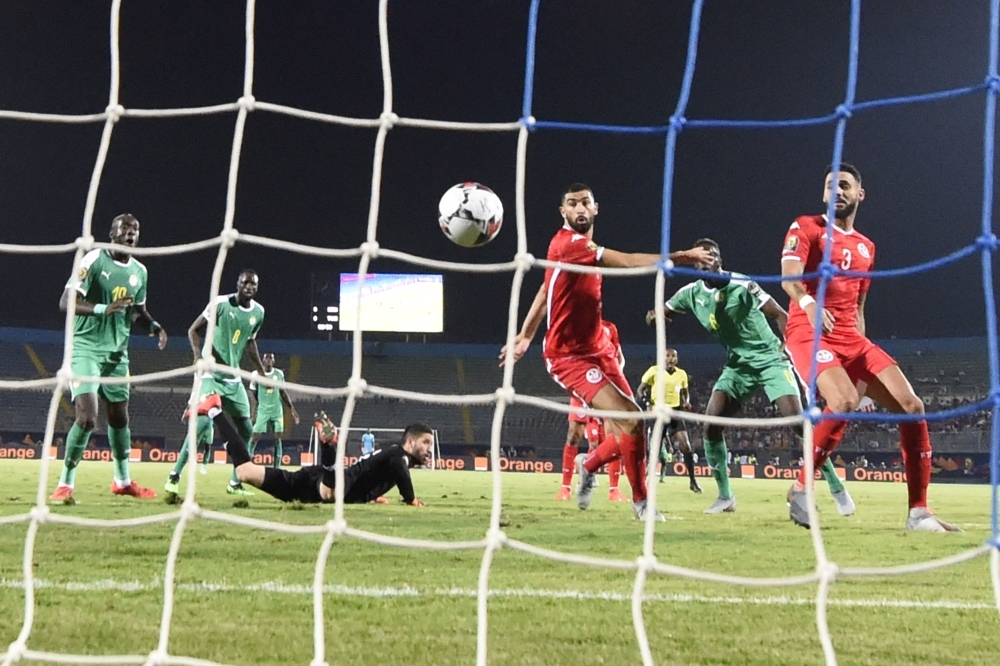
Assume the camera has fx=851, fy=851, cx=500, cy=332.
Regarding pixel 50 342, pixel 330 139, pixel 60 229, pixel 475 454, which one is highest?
pixel 330 139

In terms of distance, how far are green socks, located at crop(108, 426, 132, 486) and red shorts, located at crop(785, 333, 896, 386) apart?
4664 millimetres

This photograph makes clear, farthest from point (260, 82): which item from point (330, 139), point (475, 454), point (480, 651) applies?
point (480, 651)

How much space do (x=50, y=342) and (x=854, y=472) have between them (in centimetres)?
2658

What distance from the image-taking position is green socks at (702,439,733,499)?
720 centimetres

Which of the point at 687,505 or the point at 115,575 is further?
the point at 687,505

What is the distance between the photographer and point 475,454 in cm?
2612

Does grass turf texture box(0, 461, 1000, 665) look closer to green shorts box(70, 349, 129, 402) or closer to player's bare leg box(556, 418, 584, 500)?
green shorts box(70, 349, 129, 402)

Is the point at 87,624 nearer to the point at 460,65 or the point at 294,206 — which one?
the point at 460,65

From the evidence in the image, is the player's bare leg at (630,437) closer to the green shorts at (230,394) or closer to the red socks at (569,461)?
the red socks at (569,461)

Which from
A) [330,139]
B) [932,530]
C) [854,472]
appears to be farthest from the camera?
[330,139]

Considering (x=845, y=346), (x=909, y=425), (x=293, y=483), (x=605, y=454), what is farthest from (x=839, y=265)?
(x=293, y=483)

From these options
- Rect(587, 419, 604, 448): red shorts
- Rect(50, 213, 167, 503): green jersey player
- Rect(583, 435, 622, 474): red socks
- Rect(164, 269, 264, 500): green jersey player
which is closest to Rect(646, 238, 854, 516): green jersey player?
Rect(583, 435, 622, 474): red socks

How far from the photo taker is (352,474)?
18.4ft

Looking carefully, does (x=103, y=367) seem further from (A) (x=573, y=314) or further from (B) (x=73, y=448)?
(A) (x=573, y=314)
